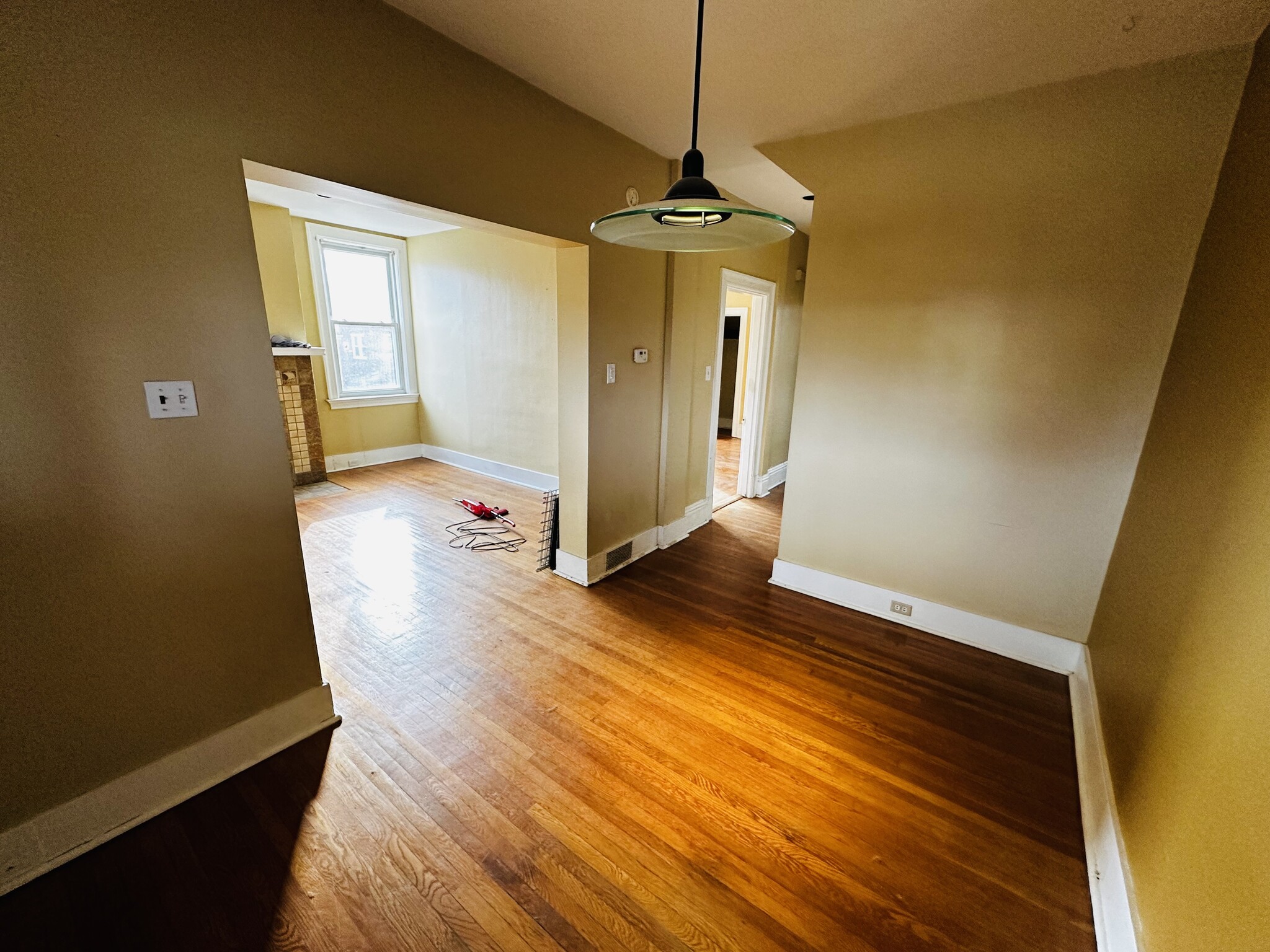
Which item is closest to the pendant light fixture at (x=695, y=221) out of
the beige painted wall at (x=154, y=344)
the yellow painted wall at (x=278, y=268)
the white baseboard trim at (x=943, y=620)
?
the beige painted wall at (x=154, y=344)

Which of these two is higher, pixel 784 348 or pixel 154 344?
pixel 784 348

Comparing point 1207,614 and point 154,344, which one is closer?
point 1207,614

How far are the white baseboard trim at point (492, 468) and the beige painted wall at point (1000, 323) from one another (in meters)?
2.90

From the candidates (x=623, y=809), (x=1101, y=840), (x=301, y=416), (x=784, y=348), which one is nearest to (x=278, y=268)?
(x=301, y=416)

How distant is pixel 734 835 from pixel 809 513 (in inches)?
74.1

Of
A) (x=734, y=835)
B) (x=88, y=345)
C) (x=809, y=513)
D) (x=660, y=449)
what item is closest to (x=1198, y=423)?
(x=809, y=513)

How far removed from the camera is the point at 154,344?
1440mm

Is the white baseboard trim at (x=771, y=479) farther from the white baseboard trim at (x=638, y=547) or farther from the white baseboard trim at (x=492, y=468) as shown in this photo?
the white baseboard trim at (x=492, y=468)

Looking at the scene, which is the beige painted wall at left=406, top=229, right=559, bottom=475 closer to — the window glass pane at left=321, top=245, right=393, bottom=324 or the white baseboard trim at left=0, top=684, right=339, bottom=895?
the window glass pane at left=321, top=245, right=393, bottom=324

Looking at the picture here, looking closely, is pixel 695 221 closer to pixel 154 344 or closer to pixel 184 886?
pixel 154 344

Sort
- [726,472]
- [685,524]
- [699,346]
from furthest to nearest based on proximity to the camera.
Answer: [726,472] < [685,524] < [699,346]

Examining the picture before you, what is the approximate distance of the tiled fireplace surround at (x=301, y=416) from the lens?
4797 millimetres

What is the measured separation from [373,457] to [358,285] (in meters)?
1.97

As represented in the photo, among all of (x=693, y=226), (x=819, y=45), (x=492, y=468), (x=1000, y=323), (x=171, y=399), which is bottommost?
(x=492, y=468)
